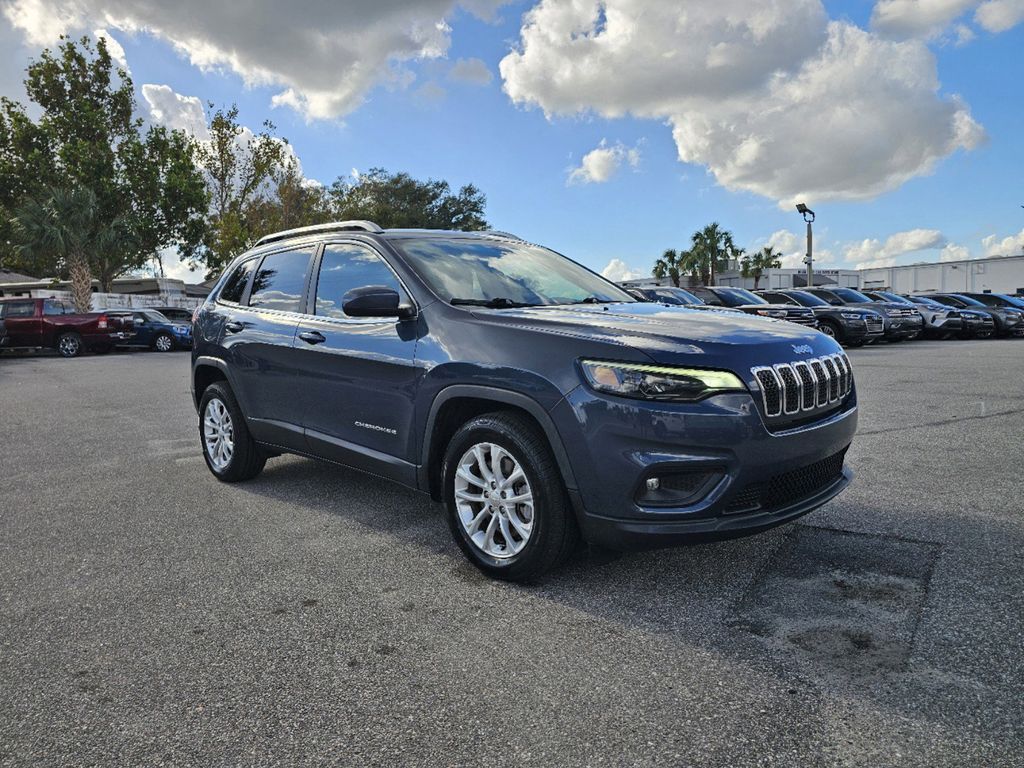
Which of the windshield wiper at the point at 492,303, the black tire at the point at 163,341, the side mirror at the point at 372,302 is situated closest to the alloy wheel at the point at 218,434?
the side mirror at the point at 372,302

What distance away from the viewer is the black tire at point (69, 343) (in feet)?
75.8

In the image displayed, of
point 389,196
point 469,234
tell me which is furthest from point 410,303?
point 389,196

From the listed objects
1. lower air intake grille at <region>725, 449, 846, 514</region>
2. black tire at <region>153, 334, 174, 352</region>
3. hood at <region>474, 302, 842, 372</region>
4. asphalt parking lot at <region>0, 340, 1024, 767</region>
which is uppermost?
hood at <region>474, 302, 842, 372</region>

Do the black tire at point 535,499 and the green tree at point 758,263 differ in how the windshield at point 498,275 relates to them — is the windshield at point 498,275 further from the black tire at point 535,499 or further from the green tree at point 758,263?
the green tree at point 758,263

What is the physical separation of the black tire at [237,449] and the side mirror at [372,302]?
6.35ft

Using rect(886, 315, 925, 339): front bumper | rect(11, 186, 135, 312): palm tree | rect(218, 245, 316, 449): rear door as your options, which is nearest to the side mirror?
rect(218, 245, 316, 449): rear door

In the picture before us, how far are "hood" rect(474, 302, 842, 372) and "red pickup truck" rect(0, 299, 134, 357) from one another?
23019mm

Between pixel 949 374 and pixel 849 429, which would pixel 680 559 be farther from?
pixel 949 374

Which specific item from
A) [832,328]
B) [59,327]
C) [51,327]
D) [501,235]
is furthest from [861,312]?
[51,327]

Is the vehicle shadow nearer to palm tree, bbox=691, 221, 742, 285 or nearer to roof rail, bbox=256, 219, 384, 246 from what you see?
roof rail, bbox=256, 219, 384, 246

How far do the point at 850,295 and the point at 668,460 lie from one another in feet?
70.5

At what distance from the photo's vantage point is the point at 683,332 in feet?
10.8

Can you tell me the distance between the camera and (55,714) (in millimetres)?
2508

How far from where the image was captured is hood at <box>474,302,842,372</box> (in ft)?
10.2
